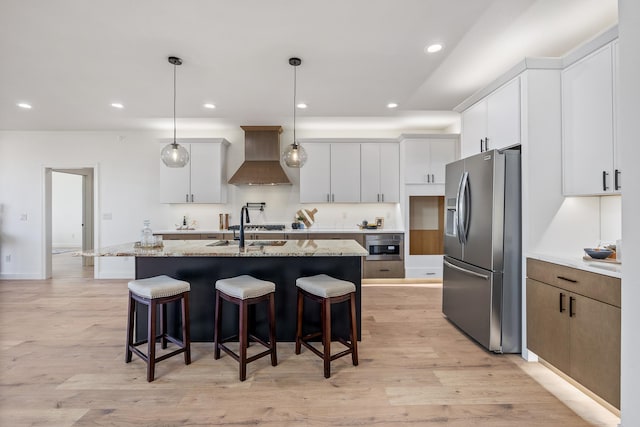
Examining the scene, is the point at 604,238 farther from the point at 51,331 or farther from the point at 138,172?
the point at 138,172

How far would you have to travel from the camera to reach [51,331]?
3.14 m

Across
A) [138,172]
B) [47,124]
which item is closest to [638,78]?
[138,172]

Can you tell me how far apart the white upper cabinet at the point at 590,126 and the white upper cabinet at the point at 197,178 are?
4.70m

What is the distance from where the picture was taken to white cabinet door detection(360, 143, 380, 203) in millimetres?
5410

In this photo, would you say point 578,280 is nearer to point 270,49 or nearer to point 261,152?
point 270,49

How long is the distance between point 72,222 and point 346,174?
9499 mm

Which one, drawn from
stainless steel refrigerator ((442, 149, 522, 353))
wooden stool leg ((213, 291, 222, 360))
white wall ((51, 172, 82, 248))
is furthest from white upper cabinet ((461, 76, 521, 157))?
white wall ((51, 172, 82, 248))

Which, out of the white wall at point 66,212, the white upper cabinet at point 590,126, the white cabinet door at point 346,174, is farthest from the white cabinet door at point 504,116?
the white wall at point 66,212

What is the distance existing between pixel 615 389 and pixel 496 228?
4.04ft

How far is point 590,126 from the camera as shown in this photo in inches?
88.4

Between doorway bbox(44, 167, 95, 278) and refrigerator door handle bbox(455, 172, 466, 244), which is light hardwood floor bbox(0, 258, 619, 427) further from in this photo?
doorway bbox(44, 167, 95, 278)

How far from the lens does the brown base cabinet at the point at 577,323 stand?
1805 mm

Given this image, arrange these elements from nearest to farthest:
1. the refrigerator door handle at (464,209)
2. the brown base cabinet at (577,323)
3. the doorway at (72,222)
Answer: the brown base cabinet at (577,323)
the refrigerator door handle at (464,209)
the doorway at (72,222)

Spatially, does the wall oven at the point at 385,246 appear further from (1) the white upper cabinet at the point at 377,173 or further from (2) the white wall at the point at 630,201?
(2) the white wall at the point at 630,201
